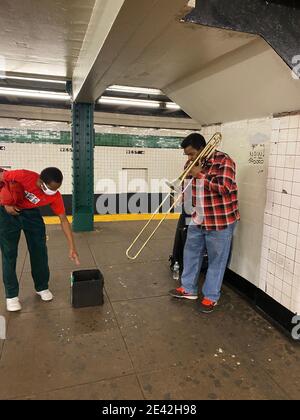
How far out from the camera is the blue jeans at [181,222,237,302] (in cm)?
259

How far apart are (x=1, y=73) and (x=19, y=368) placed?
4.09 meters

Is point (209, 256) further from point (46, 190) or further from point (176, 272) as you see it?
point (46, 190)

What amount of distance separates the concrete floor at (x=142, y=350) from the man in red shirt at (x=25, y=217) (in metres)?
0.34

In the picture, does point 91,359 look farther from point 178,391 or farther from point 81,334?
point 178,391

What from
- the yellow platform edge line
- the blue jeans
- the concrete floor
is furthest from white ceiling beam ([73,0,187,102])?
the yellow platform edge line

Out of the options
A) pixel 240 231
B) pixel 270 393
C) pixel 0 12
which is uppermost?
pixel 0 12

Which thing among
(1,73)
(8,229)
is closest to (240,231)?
(8,229)

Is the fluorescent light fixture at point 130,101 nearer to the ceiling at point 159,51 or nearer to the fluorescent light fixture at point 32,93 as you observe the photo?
the fluorescent light fixture at point 32,93

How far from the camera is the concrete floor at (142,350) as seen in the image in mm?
1782

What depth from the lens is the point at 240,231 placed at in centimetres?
311

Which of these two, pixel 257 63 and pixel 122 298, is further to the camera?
pixel 122 298

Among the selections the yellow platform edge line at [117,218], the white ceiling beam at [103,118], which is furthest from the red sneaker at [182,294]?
the white ceiling beam at [103,118]

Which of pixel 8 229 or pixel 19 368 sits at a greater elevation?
pixel 8 229

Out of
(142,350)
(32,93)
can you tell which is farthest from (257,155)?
(32,93)
